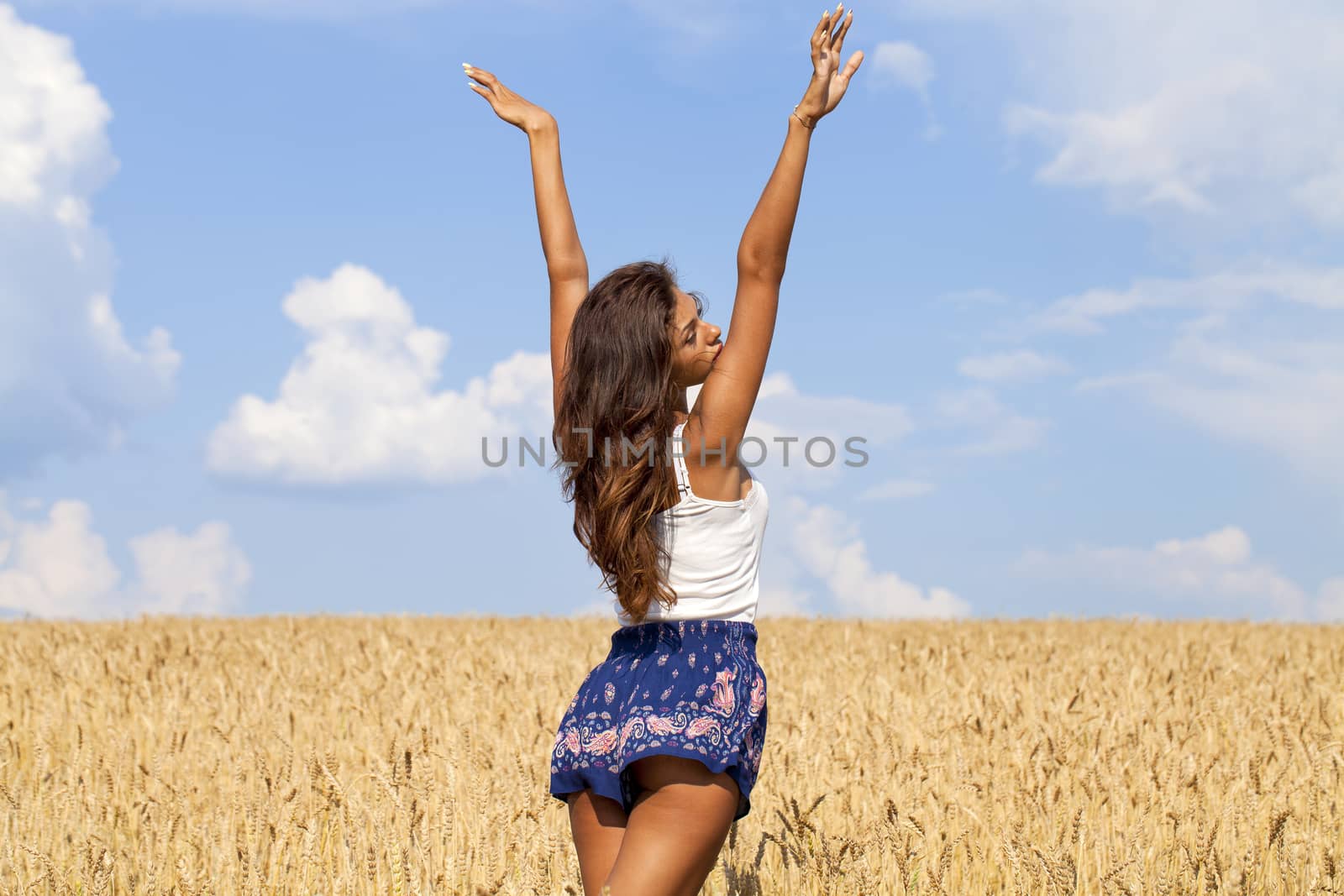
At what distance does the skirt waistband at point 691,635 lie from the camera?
8.96 ft

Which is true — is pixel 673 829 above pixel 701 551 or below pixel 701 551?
below

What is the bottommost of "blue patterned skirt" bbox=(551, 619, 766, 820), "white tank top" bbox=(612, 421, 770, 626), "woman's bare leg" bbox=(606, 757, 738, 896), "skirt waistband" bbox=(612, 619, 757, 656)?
"woman's bare leg" bbox=(606, 757, 738, 896)

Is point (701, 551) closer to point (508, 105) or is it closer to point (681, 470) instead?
point (681, 470)

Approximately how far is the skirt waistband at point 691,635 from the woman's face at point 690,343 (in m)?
0.57

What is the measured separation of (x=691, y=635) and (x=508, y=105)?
1.81 meters

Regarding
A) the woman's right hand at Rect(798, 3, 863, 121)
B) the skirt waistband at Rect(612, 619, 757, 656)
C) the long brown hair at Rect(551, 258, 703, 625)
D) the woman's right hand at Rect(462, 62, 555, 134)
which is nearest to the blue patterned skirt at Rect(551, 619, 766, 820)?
the skirt waistband at Rect(612, 619, 757, 656)

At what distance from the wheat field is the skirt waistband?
30.1 inches

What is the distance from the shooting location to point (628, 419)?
104 inches

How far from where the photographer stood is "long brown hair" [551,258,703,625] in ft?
8.67

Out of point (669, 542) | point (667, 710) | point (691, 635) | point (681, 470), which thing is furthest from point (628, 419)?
point (667, 710)

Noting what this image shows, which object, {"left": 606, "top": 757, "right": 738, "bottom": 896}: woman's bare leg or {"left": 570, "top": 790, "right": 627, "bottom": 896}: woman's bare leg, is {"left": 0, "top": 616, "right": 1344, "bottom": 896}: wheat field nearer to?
{"left": 570, "top": 790, "right": 627, "bottom": 896}: woman's bare leg

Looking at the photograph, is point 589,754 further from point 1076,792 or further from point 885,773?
point 1076,792

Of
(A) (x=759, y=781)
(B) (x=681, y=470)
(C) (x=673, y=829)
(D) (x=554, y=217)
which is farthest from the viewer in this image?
(A) (x=759, y=781)

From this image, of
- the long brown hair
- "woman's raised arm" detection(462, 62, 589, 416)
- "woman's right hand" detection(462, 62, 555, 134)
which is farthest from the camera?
"woman's right hand" detection(462, 62, 555, 134)
